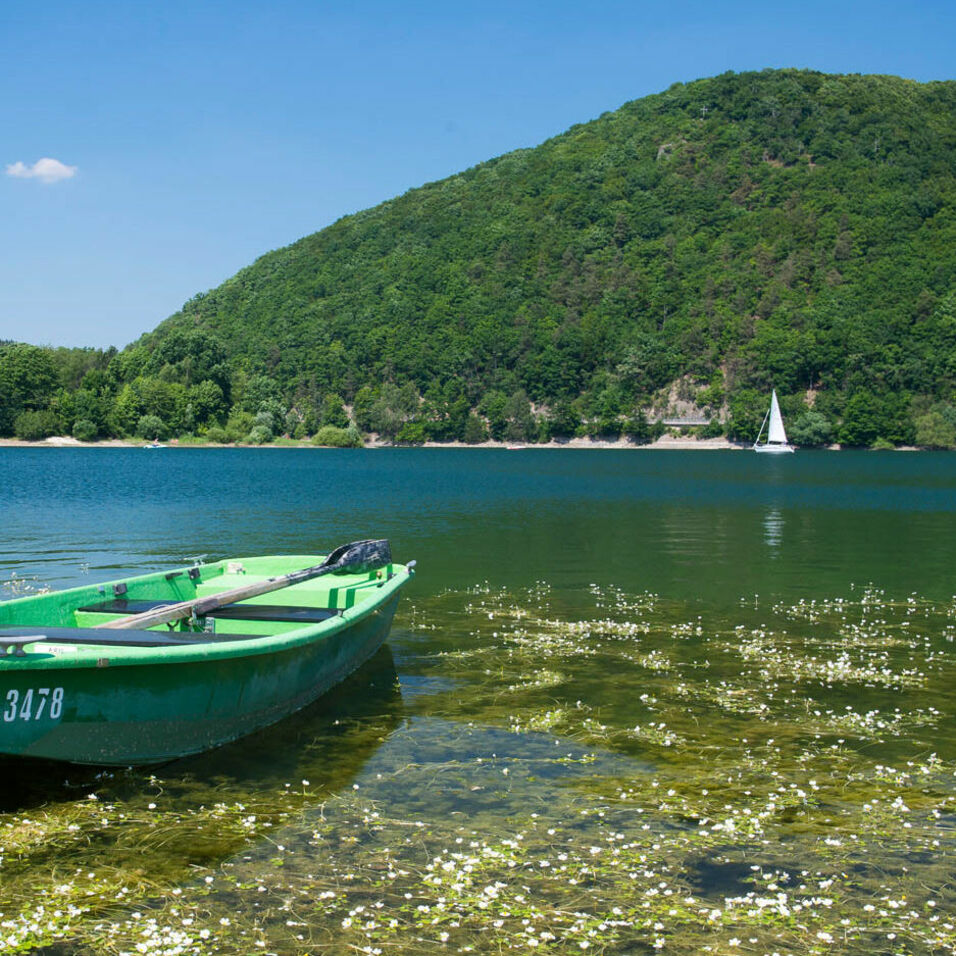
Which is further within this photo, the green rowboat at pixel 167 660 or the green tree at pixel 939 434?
the green tree at pixel 939 434

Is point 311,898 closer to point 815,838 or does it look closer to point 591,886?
point 591,886

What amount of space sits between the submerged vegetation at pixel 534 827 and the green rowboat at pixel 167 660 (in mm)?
640

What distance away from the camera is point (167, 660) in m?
11.1

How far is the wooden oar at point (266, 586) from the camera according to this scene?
540 inches

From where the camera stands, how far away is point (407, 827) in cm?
1064

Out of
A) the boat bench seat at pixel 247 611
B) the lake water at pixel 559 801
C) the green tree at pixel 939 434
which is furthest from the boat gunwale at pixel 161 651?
the green tree at pixel 939 434

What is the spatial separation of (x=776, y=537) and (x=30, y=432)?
608 feet

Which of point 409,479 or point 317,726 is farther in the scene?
point 409,479

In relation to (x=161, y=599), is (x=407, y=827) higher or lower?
lower

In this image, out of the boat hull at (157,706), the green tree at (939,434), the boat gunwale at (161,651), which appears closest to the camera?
the boat gunwale at (161,651)

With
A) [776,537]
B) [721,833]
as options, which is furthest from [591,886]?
[776,537]

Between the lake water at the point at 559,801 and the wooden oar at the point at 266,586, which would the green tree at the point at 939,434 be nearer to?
the lake water at the point at 559,801

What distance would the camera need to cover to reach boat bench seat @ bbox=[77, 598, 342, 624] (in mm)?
15695

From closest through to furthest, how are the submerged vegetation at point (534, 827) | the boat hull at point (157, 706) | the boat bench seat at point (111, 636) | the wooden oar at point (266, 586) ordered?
1. the submerged vegetation at point (534, 827)
2. the boat hull at point (157, 706)
3. the boat bench seat at point (111, 636)
4. the wooden oar at point (266, 586)
